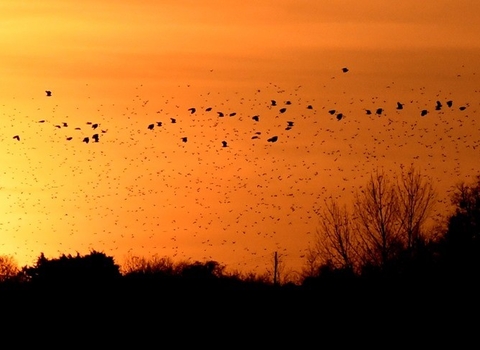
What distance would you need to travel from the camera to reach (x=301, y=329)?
249ft

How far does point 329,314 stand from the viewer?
79188mm

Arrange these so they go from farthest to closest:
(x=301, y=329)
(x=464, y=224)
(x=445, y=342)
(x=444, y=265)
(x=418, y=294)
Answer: (x=464, y=224)
(x=444, y=265)
(x=418, y=294)
(x=301, y=329)
(x=445, y=342)

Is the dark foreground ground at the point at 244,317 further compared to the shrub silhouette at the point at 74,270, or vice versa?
the shrub silhouette at the point at 74,270

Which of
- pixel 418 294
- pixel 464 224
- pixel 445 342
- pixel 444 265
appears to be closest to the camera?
pixel 445 342

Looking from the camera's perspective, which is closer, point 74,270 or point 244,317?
point 244,317

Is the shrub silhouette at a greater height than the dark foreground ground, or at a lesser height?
greater

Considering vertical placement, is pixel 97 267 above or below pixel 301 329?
above

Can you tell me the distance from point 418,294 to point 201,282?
20326 mm

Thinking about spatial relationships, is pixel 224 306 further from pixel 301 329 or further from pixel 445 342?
pixel 445 342

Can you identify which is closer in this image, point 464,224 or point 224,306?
point 224,306

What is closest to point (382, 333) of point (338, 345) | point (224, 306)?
point (338, 345)

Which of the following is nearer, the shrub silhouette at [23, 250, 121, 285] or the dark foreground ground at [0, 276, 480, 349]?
the dark foreground ground at [0, 276, 480, 349]

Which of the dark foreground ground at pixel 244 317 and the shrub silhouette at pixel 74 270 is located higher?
the shrub silhouette at pixel 74 270

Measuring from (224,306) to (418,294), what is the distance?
10.4 meters
